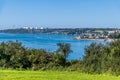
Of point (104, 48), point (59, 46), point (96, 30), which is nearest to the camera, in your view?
point (104, 48)

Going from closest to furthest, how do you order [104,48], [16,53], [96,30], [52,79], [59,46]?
[52,79] → [16,53] → [104,48] → [59,46] → [96,30]

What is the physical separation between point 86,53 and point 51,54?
40.0ft

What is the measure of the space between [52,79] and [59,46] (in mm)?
58118

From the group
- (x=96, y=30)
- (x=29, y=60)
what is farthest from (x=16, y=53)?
(x=96, y=30)

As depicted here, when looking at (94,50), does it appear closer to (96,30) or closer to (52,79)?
(52,79)

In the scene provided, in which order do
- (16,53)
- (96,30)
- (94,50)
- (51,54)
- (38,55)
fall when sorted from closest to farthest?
1. (16,53)
2. (38,55)
3. (51,54)
4. (94,50)
5. (96,30)

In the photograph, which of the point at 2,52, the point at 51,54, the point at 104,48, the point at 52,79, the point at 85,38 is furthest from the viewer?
the point at 85,38

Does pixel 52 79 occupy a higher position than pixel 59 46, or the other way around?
pixel 52 79

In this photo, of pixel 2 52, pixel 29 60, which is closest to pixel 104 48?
pixel 29 60

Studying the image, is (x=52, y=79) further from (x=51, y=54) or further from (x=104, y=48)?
(x=104, y=48)

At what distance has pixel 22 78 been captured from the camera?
964 centimetres

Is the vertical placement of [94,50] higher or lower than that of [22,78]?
lower

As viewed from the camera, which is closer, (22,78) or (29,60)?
(22,78)

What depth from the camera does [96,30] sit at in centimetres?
19638
